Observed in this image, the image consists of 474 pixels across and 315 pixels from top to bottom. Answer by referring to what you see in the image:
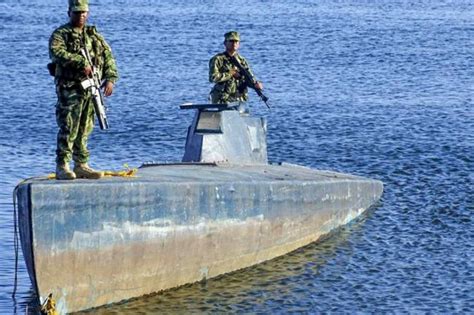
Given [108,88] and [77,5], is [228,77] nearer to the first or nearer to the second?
[108,88]

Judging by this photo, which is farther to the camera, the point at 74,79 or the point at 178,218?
the point at 178,218

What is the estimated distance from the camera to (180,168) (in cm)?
2236

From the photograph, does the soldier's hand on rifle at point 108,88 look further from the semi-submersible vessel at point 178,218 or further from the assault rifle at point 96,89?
the semi-submersible vessel at point 178,218

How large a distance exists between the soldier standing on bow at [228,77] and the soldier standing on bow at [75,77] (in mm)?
7004

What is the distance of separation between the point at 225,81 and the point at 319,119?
11362 mm

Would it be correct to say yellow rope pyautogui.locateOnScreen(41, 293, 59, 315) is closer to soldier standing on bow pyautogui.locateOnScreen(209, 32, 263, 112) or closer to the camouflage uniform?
the camouflage uniform

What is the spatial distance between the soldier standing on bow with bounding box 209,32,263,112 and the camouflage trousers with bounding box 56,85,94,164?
7024 millimetres

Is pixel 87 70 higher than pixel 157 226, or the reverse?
pixel 87 70

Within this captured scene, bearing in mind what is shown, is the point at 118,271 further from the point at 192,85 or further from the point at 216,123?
the point at 192,85

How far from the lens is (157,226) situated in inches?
770

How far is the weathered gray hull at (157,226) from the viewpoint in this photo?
18.0 metres

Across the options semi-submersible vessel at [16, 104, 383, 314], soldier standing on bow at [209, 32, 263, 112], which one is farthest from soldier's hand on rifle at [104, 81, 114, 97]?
soldier standing on bow at [209, 32, 263, 112]

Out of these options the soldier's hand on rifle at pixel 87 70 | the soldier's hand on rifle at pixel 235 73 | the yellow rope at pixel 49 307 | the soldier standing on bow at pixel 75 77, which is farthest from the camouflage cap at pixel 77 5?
the soldier's hand on rifle at pixel 235 73

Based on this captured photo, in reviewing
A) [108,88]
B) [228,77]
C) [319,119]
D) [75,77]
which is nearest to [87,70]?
[75,77]
